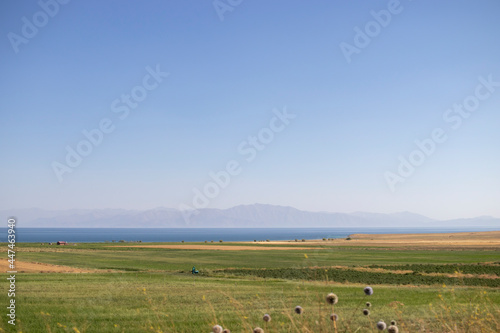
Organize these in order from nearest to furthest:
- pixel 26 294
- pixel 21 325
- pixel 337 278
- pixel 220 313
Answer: pixel 21 325 < pixel 220 313 < pixel 26 294 < pixel 337 278

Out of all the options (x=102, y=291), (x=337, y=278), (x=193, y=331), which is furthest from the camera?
(x=337, y=278)

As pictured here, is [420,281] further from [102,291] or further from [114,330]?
[114,330]

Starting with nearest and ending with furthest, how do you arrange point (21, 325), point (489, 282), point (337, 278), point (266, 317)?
point (266, 317) < point (21, 325) < point (489, 282) < point (337, 278)

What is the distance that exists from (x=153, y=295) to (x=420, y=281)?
24577 millimetres

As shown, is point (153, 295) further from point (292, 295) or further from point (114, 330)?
point (114, 330)

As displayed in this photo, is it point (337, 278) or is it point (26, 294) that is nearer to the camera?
point (26, 294)

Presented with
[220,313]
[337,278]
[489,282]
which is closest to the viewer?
[220,313]

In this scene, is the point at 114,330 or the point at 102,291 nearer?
the point at 114,330

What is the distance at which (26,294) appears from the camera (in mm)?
22469

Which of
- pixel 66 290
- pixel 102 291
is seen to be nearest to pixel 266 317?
pixel 102 291

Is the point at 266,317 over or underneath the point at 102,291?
over

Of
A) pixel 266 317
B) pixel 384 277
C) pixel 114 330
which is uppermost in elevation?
pixel 266 317

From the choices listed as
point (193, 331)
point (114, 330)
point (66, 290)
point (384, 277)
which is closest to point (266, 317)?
point (193, 331)

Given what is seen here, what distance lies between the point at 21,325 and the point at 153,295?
940 centimetres
